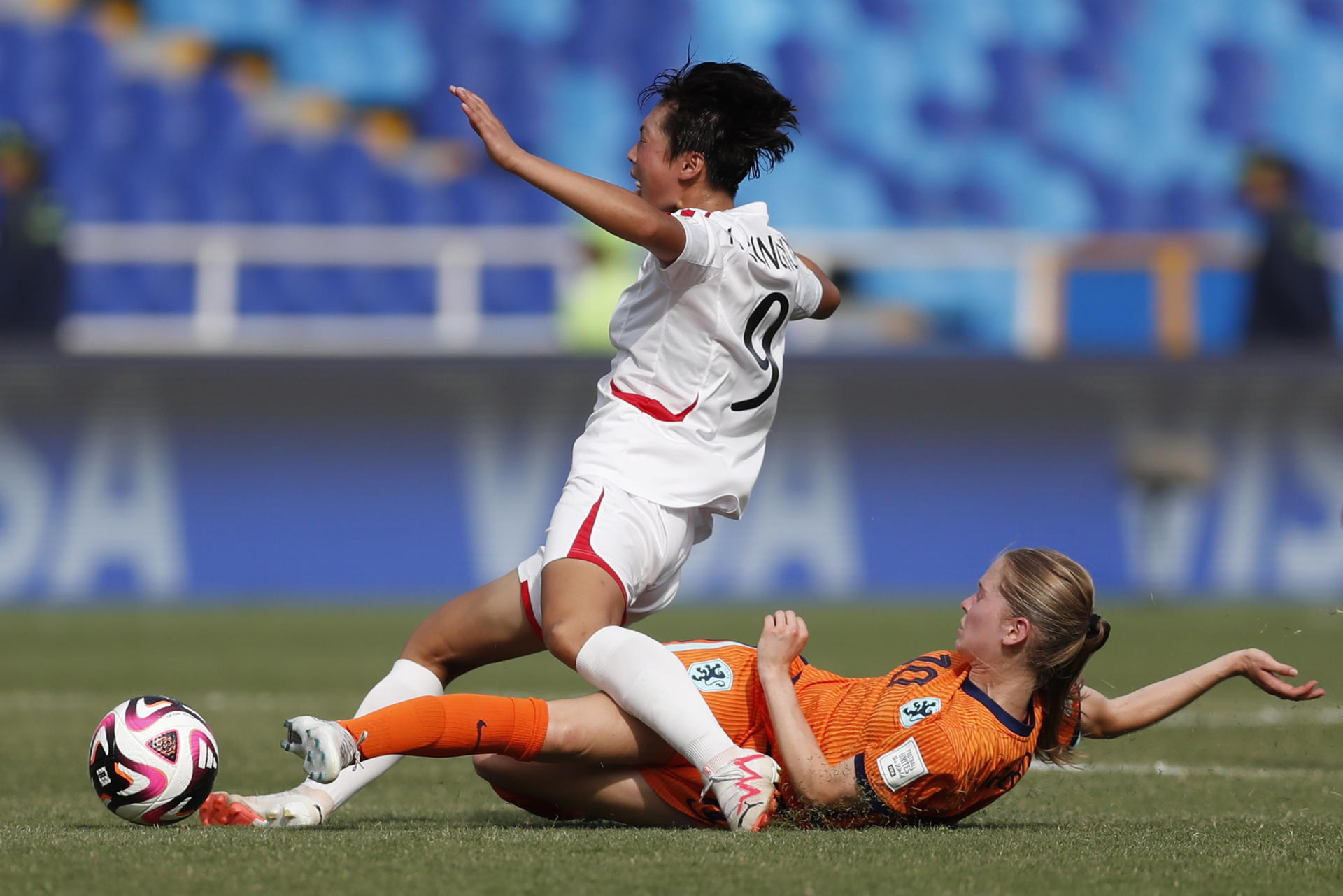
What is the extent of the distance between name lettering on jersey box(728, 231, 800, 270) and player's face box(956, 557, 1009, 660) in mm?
849

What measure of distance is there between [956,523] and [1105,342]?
1.87 m

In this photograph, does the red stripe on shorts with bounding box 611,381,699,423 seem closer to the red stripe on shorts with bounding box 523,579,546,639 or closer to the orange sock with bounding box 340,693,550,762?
the red stripe on shorts with bounding box 523,579,546,639

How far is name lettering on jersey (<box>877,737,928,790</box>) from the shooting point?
3209 mm

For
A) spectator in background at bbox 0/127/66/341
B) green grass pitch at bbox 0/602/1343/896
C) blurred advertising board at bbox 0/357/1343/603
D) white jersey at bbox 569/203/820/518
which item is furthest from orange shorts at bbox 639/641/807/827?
spectator in background at bbox 0/127/66/341

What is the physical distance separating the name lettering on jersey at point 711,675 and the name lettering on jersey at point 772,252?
0.89m

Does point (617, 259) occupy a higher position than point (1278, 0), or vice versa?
Answer: point (1278, 0)

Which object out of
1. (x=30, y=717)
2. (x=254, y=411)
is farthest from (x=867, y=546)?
(x=30, y=717)

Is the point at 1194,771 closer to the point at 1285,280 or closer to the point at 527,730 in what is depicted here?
the point at 527,730

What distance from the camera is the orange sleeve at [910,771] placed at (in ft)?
10.5

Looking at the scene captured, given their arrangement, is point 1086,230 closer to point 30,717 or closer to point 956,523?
point 956,523

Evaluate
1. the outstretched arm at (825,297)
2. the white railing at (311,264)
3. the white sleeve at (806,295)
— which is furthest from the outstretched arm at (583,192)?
the white railing at (311,264)

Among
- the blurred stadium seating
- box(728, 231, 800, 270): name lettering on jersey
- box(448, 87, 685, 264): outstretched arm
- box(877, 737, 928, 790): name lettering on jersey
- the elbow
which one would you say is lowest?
box(877, 737, 928, 790): name lettering on jersey

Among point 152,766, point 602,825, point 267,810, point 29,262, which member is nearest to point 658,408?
point 602,825

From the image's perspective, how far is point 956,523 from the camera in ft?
35.2
